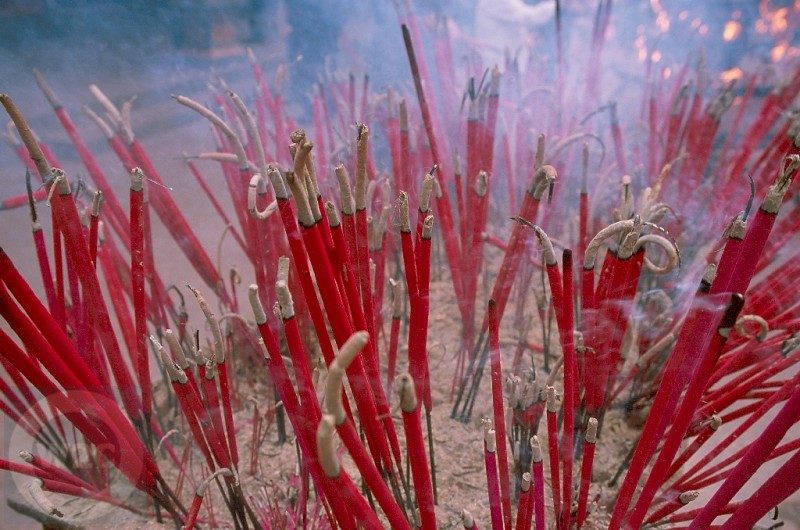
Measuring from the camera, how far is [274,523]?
689 millimetres

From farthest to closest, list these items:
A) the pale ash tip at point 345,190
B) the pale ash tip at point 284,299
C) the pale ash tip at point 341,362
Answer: the pale ash tip at point 345,190 < the pale ash tip at point 284,299 < the pale ash tip at point 341,362

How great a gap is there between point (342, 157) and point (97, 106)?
0.81m

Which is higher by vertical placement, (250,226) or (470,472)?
(250,226)

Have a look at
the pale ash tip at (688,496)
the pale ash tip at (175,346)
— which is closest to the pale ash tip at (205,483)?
the pale ash tip at (175,346)

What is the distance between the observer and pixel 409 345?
0.52m

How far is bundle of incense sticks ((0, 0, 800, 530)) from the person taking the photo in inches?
17.5

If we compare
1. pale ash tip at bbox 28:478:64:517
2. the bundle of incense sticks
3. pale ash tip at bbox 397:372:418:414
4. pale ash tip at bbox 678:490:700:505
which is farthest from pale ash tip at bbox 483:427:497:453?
pale ash tip at bbox 28:478:64:517

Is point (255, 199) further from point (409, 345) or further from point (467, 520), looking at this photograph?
point (467, 520)

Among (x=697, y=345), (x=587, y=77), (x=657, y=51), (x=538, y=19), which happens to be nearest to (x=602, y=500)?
(x=697, y=345)

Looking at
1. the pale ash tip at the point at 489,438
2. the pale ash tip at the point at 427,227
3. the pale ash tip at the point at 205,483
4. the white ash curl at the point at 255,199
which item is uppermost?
the white ash curl at the point at 255,199

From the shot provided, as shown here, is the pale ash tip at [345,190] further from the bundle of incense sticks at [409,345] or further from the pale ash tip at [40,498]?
the pale ash tip at [40,498]

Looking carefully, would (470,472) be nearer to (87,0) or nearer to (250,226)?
(250,226)

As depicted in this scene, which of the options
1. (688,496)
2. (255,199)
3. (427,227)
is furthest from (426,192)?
(688,496)

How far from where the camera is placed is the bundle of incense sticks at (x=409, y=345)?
0.45 m
